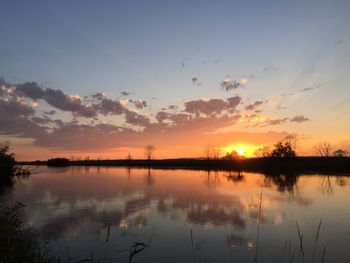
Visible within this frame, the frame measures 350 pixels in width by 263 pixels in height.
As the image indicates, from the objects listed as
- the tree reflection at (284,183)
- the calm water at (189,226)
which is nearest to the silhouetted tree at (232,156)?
the tree reflection at (284,183)

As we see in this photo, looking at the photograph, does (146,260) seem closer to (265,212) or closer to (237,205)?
(265,212)

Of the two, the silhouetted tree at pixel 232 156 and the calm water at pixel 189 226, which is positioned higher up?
the silhouetted tree at pixel 232 156

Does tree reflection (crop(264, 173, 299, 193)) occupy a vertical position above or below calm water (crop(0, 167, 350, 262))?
above

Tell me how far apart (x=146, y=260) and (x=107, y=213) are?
851 centimetres

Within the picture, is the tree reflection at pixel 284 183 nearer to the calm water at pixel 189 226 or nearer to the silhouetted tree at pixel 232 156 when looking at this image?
the calm water at pixel 189 226

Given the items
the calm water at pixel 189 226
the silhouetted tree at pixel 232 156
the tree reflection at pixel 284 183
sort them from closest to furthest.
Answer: the calm water at pixel 189 226 → the tree reflection at pixel 284 183 → the silhouetted tree at pixel 232 156

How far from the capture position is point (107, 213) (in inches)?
731

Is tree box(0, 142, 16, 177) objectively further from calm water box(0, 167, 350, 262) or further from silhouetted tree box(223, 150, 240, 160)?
silhouetted tree box(223, 150, 240, 160)

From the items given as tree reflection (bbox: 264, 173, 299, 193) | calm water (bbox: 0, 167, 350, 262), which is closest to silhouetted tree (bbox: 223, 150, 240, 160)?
tree reflection (bbox: 264, 173, 299, 193)

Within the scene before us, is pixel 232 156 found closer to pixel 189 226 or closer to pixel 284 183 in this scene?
pixel 284 183

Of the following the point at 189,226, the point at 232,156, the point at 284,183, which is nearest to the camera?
the point at 189,226

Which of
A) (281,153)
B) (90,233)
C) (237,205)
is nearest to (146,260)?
(90,233)

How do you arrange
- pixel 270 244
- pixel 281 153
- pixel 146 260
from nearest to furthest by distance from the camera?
pixel 146 260, pixel 270 244, pixel 281 153

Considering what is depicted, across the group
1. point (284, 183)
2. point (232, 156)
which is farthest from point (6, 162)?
point (232, 156)
